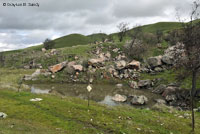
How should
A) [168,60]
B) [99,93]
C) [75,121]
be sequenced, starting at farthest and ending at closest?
[168,60]
[99,93]
[75,121]

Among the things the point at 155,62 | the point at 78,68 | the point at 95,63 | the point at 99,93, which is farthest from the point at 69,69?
the point at 155,62

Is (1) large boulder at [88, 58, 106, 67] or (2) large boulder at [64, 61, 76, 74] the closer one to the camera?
(2) large boulder at [64, 61, 76, 74]

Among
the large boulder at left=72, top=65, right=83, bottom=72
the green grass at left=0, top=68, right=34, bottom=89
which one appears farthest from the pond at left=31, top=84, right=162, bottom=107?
the large boulder at left=72, top=65, right=83, bottom=72

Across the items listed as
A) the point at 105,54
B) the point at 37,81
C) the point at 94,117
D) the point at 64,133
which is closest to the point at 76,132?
the point at 64,133

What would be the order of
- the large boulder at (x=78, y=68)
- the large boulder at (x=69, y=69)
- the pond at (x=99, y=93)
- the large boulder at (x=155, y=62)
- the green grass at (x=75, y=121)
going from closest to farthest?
1. the green grass at (x=75, y=121)
2. the pond at (x=99, y=93)
3. the large boulder at (x=69, y=69)
4. the large boulder at (x=78, y=68)
5. the large boulder at (x=155, y=62)

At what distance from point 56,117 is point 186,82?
40484mm

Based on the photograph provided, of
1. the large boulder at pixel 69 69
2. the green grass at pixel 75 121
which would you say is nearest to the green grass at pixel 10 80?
the large boulder at pixel 69 69

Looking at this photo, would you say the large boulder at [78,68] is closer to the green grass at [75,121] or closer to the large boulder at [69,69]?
the large boulder at [69,69]

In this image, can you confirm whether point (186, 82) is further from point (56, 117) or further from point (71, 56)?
point (71, 56)

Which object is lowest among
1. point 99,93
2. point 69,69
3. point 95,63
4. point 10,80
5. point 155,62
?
point 99,93

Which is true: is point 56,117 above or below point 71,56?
below

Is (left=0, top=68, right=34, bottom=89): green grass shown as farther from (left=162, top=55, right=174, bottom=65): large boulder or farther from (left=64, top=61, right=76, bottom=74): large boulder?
(left=162, top=55, right=174, bottom=65): large boulder

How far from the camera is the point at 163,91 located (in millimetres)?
46531

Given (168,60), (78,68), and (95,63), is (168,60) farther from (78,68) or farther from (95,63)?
(78,68)
